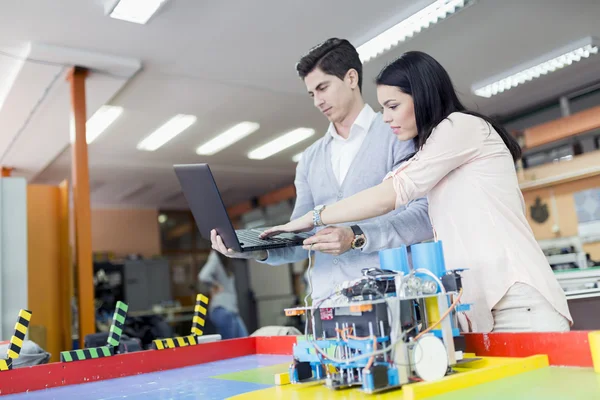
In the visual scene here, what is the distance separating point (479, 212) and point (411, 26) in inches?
147

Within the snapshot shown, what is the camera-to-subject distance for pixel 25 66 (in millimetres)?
4953

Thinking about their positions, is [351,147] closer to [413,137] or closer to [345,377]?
[413,137]

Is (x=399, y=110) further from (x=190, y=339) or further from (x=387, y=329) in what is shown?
(x=190, y=339)

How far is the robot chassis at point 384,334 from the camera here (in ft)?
3.28

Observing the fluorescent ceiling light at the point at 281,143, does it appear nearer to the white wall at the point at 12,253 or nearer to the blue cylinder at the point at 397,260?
the white wall at the point at 12,253

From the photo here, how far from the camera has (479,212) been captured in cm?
136

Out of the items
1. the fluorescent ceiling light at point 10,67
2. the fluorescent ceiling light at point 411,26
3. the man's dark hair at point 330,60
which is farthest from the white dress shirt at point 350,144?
the fluorescent ceiling light at point 10,67

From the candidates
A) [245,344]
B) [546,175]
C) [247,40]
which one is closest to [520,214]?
[245,344]

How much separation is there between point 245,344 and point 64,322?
3903 mm

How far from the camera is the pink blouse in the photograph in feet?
4.30

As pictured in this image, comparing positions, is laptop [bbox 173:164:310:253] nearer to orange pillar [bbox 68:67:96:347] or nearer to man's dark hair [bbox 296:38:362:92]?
man's dark hair [bbox 296:38:362:92]

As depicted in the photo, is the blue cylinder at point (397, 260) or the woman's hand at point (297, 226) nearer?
the blue cylinder at point (397, 260)

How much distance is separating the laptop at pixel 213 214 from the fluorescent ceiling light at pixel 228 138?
213 inches

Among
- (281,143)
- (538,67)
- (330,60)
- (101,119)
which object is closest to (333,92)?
(330,60)
